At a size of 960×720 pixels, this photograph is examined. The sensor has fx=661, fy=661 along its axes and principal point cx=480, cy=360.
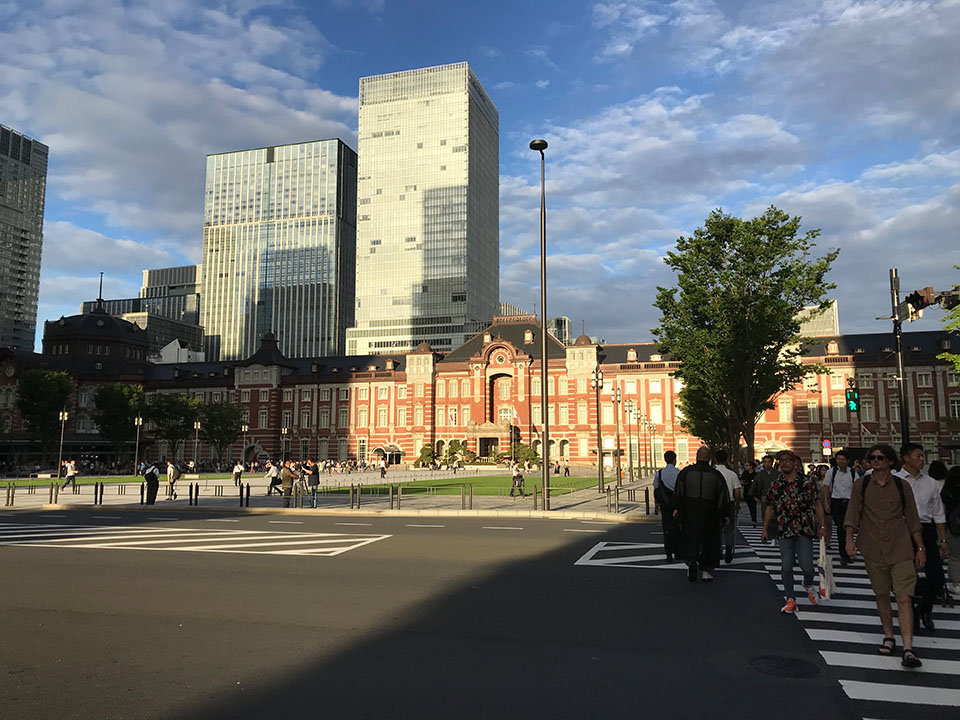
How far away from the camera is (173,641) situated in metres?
7.52

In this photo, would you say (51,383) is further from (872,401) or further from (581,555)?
(872,401)

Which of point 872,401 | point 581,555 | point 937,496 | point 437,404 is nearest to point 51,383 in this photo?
point 437,404

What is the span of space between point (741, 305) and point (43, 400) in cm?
6831

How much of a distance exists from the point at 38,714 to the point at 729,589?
9.18m

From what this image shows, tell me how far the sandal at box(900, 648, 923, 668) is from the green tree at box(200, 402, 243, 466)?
7315cm

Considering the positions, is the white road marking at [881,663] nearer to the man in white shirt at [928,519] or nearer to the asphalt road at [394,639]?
the asphalt road at [394,639]

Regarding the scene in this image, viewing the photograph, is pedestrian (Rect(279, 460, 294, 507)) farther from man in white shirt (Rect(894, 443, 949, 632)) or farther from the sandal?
the sandal

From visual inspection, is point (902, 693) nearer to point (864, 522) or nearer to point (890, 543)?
point (890, 543)

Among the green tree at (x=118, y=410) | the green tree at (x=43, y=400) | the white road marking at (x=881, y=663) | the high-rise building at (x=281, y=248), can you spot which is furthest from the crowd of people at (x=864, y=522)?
the high-rise building at (x=281, y=248)

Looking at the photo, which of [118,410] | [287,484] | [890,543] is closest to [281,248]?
[118,410]

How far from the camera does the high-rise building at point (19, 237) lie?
585ft

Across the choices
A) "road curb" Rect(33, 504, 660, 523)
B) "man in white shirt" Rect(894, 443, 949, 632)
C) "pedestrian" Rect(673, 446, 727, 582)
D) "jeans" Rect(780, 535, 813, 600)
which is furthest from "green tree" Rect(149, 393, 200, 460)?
"man in white shirt" Rect(894, 443, 949, 632)

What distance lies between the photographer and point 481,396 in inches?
3000

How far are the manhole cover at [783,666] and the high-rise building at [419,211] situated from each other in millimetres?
148244
